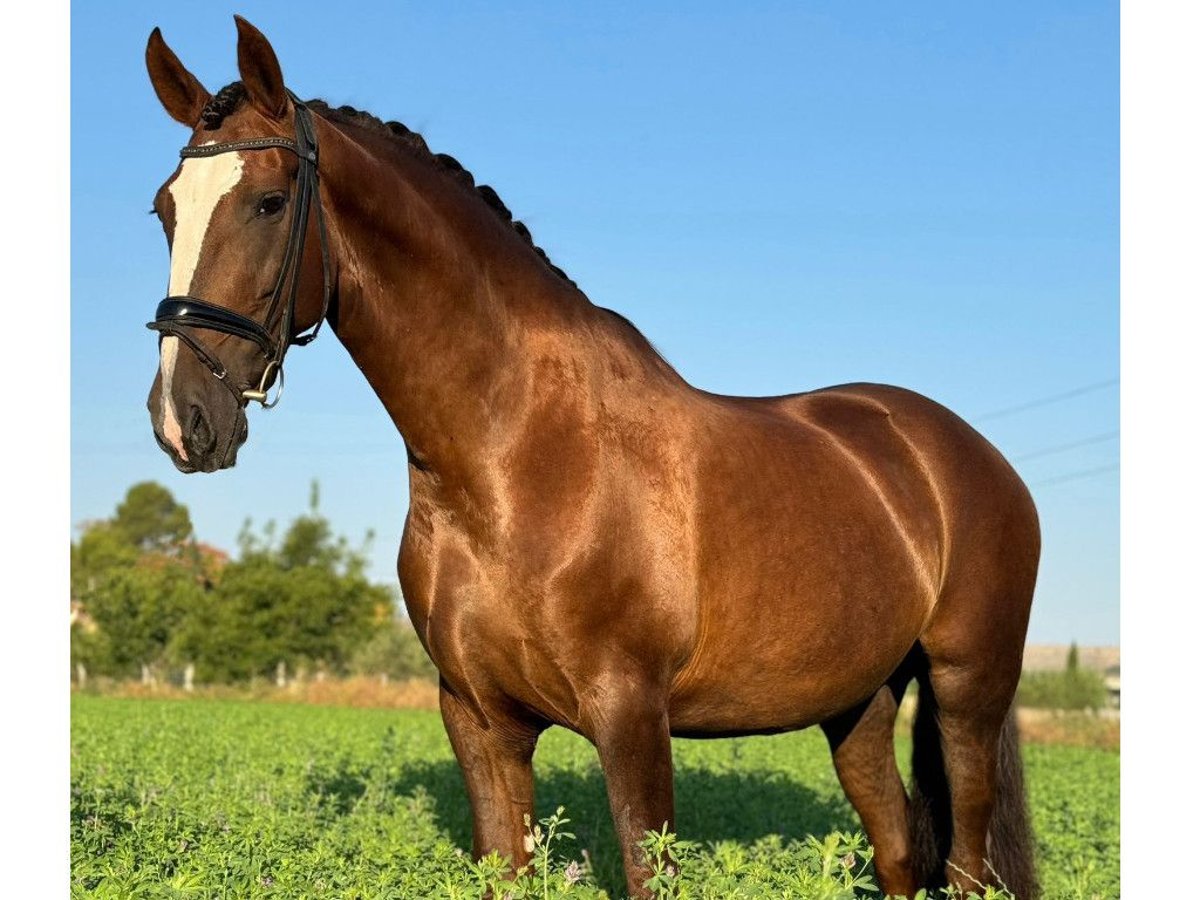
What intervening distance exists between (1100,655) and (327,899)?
46.4m

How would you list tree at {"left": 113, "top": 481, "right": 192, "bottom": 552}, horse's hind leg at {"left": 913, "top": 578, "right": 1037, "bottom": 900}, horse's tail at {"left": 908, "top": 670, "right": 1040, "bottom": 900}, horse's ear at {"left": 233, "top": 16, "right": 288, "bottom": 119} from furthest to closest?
tree at {"left": 113, "top": 481, "right": 192, "bottom": 552} → horse's tail at {"left": 908, "top": 670, "right": 1040, "bottom": 900} → horse's hind leg at {"left": 913, "top": 578, "right": 1037, "bottom": 900} → horse's ear at {"left": 233, "top": 16, "right": 288, "bottom": 119}

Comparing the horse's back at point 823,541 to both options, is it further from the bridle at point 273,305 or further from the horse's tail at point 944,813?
the bridle at point 273,305

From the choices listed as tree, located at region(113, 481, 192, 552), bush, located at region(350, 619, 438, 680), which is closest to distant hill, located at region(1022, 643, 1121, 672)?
bush, located at region(350, 619, 438, 680)

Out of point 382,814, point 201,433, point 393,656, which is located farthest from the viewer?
point 393,656

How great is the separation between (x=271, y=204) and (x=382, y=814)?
5.35 metres

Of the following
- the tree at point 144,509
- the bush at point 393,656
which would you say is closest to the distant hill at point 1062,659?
the bush at point 393,656

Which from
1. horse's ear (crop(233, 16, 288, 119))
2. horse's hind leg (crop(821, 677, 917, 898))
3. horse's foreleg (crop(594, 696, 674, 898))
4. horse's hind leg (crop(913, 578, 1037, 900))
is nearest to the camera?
horse's ear (crop(233, 16, 288, 119))

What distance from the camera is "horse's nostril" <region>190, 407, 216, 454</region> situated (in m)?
3.51

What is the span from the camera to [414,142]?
4336mm

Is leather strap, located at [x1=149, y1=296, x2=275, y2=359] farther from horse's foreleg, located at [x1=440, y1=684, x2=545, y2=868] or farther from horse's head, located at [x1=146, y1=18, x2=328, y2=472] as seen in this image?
horse's foreleg, located at [x1=440, y1=684, x2=545, y2=868]

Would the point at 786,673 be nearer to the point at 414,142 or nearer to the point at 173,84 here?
the point at 414,142

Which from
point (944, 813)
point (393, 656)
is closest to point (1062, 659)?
point (393, 656)

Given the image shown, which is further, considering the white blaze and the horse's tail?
the horse's tail
